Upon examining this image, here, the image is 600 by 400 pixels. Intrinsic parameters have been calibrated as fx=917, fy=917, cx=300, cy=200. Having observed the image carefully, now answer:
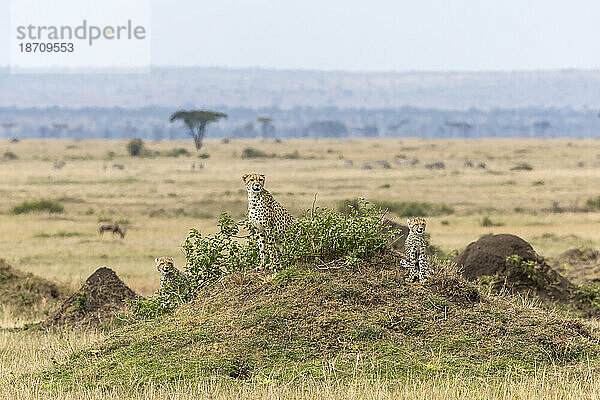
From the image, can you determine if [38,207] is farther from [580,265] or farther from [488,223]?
[580,265]

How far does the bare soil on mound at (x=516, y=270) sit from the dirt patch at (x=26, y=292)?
759 centimetres

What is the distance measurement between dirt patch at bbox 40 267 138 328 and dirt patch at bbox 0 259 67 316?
5.20 feet

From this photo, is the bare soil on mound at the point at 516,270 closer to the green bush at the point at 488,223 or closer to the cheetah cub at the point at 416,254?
the cheetah cub at the point at 416,254

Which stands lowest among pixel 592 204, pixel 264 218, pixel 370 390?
pixel 592 204

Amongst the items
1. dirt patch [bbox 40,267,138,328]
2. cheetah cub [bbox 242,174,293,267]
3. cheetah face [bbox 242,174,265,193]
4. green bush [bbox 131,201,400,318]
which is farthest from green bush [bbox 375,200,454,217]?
cheetah face [bbox 242,174,265,193]

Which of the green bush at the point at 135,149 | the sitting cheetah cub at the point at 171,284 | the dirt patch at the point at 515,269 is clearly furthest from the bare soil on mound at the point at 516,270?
the green bush at the point at 135,149

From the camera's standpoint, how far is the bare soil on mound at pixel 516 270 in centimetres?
1593

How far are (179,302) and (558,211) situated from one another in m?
30.4

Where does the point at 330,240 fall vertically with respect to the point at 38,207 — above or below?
above

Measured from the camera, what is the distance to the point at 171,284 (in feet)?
40.5

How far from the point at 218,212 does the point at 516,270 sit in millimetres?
24400

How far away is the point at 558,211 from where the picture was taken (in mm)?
39625

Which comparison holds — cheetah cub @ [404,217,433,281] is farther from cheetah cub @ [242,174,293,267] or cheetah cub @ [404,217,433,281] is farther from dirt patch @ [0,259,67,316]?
dirt patch @ [0,259,67,316]

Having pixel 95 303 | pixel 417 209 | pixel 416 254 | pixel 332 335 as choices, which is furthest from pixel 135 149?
pixel 332 335
